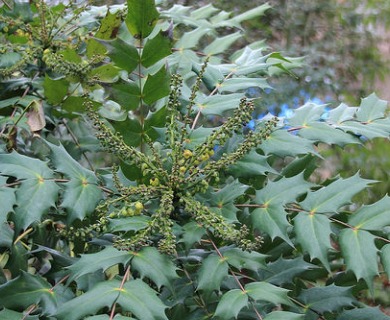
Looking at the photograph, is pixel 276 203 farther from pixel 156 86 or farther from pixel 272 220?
pixel 156 86

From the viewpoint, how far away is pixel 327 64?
449 cm

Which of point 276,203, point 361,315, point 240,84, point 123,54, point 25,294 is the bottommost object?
point 361,315

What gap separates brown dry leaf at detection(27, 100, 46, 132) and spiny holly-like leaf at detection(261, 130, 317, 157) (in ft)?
1.68

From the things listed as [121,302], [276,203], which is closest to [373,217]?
[276,203]

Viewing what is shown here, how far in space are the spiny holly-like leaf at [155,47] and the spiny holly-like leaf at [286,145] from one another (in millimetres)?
281

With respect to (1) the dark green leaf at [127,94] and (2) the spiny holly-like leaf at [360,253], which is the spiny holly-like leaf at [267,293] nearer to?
(2) the spiny holly-like leaf at [360,253]

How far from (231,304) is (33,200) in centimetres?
40

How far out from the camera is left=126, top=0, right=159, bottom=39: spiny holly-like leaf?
1.44m

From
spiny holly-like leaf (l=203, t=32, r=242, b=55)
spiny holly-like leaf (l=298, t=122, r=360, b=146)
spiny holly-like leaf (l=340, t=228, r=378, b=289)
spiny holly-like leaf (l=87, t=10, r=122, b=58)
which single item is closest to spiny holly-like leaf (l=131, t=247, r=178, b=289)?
spiny holly-like leaf (l=340, t=228, r=378, b=289)

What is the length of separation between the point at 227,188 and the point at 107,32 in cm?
51

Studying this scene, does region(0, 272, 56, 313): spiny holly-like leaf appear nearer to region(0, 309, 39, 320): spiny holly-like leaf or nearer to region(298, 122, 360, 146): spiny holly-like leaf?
region(0, 309, 39, 320): spiny holly-like leaf

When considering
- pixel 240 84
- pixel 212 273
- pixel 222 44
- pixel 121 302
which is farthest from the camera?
pixel 222 44

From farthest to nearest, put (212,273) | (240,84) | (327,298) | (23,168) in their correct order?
(240,84) → (327,298) → (23,168) → (212,273)

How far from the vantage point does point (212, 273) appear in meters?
1.28
